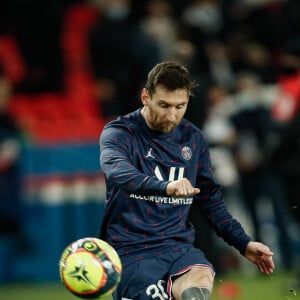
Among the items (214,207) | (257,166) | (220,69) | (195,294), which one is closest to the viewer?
(195,294)

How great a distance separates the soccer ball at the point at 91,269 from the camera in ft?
19.5

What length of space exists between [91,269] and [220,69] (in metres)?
7.96

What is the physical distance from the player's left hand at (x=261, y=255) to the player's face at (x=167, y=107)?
914 millimetres

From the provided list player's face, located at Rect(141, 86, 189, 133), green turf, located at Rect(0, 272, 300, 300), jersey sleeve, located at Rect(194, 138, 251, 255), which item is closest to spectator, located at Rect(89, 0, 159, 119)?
green turf, located at Rect(0, 272, 300, 300)

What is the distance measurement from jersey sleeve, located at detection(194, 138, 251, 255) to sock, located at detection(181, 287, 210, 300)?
0.62 metres

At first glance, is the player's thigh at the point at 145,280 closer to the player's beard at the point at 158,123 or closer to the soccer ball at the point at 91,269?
the soccer ball at the point at 91,269

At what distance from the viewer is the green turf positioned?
32.6 ft

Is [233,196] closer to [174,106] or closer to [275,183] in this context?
[275,183]

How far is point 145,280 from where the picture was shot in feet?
20.6

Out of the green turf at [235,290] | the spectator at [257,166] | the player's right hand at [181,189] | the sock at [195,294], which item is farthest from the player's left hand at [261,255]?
the spectator at [257,166]

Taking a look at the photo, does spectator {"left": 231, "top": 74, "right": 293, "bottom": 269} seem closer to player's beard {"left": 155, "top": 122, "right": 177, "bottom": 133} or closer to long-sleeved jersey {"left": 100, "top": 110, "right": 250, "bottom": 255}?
long-sleeved jersey {"left": 100, "top": 110, "right": 250, "bottom": 255}

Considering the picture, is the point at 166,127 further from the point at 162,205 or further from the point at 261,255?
the point at 261,255

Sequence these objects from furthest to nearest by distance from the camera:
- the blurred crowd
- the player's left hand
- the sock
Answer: the blurred crowd → the player's left hand → the sock

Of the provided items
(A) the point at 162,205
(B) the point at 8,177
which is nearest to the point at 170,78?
(A) the point at 162,205
